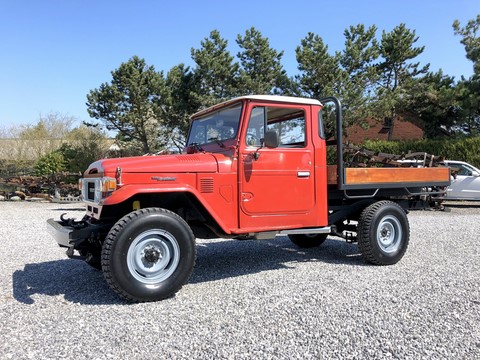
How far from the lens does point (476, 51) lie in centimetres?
1836

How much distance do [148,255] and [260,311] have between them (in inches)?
50.9

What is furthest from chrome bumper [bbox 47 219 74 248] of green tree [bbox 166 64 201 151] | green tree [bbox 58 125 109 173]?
green tree [bbox 58 125 109 173]

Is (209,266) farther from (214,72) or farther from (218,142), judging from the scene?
(214,72)

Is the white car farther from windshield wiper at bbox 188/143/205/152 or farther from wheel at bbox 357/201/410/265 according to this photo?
windshield wiper at bbox 188/143/205/152

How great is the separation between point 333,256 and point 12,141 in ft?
74.5

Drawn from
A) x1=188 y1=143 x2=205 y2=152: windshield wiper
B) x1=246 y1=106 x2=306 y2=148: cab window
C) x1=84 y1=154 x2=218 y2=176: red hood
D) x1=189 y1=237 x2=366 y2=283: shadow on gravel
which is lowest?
x1=189 y1=237 x2=366 y2=283: shadow on gravel

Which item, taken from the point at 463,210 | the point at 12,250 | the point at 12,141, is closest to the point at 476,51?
the point at 463,210

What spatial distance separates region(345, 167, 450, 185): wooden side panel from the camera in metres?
5.82

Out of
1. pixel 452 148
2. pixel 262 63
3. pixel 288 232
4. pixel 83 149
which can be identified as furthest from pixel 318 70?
pixel 288 232

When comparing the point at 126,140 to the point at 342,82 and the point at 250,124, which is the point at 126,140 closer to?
the point at 342,82

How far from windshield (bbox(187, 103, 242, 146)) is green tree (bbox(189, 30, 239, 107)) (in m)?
13.5

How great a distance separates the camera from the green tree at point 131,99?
20469 mm

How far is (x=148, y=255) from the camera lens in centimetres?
430

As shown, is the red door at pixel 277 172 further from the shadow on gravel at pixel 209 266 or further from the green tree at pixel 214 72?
the green tree at pixel 214 72
